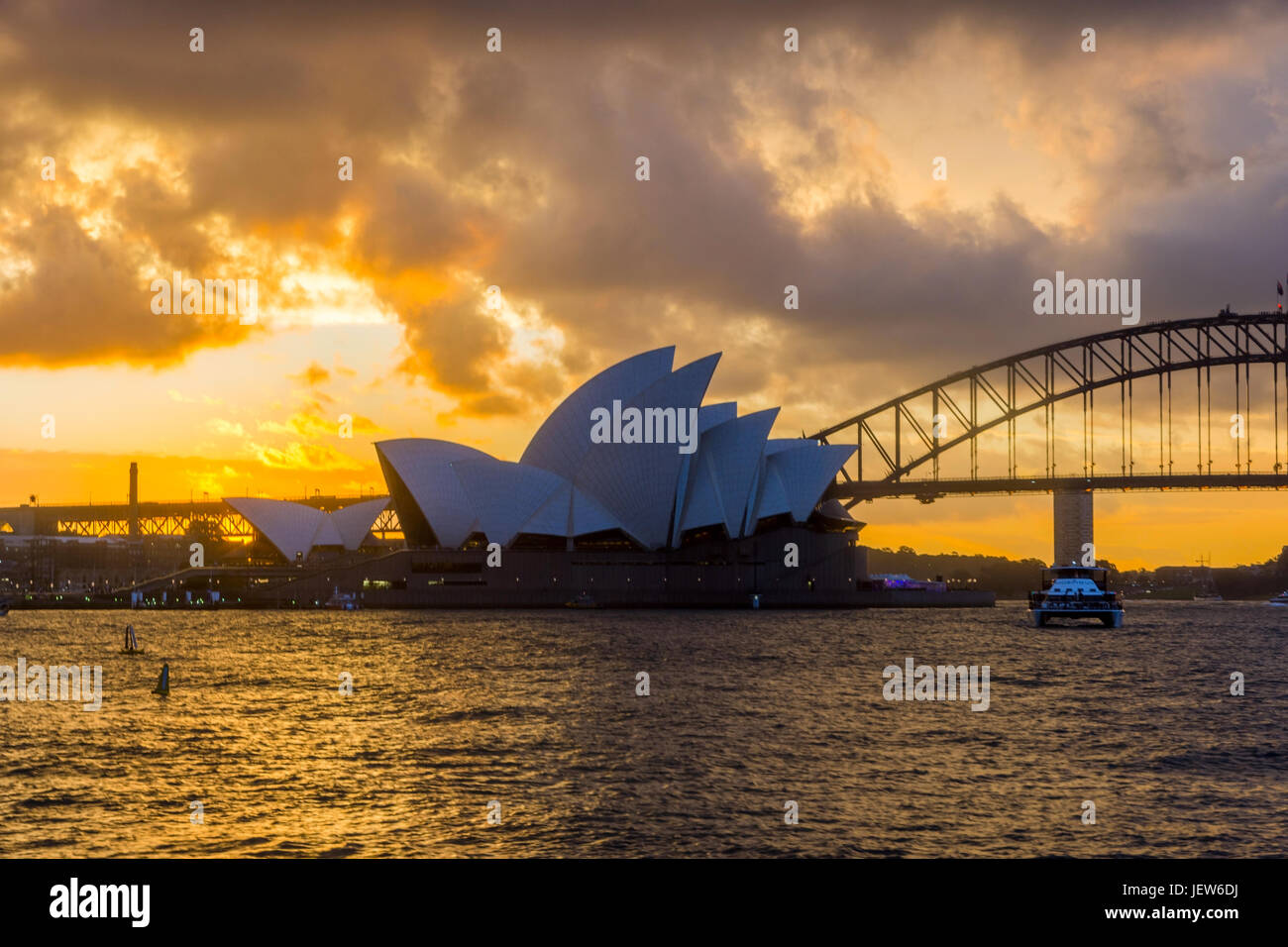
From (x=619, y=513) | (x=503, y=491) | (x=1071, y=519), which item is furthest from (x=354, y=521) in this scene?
(x=1071, y=519)

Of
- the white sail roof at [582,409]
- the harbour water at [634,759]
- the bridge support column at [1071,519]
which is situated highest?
the white sail roof at [582,409]

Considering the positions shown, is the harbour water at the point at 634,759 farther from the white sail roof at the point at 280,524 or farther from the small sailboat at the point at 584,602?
the white sail roof at the point at 280,524

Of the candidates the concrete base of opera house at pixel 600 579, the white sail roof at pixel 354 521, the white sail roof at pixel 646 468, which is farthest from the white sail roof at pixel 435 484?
the white sail roof at pixel 354 521

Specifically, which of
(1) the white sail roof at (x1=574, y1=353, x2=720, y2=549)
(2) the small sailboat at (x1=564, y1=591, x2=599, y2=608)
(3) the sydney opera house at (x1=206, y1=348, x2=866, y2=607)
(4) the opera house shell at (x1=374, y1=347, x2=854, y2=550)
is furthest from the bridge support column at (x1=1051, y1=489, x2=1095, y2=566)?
(2) the small sailboat at (x1=564, y1=591, x2=599, y2=608)

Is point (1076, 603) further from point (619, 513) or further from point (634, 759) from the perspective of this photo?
point (634, 759)

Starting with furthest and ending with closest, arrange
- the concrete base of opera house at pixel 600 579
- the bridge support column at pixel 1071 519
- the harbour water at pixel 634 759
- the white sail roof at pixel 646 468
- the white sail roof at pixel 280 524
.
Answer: the white sail roof at pixel 280 524 → the bridge support column at pixel 1071 519 → the concrete base of opera house at pixel 600 579 → the white sail roof at pixel 646 468 → the harbour water at pixel 634 759

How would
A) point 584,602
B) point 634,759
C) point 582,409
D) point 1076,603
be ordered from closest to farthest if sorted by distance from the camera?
point 634,759
point 1076,603
point 582,409
point 584,602
